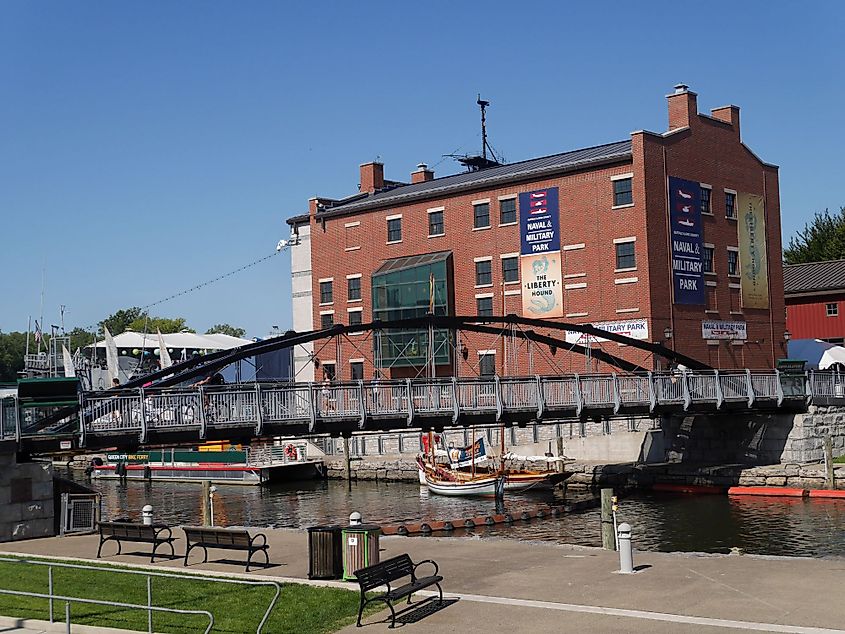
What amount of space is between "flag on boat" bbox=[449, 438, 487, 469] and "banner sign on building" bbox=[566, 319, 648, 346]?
7.63 m

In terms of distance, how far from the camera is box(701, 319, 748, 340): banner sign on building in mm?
58656

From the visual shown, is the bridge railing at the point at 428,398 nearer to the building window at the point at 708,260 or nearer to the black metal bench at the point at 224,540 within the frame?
the black metal bench at the point at 224,540

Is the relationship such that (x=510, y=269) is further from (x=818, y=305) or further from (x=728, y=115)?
(x=818, y=305)

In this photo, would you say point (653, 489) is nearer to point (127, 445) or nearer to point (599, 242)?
point (599, 242)

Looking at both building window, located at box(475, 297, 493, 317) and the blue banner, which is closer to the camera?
the blue banner

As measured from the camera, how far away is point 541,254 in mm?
59000

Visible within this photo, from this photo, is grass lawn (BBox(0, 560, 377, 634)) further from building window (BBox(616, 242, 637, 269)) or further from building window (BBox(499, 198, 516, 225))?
building window (BBox(499, 198, 516, 225))

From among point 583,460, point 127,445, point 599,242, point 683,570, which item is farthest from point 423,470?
point 683,570

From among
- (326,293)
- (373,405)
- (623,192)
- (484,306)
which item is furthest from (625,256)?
(373,405)

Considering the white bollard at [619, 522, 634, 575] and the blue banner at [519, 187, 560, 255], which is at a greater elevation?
the blue banner at [519, 187, 560, 255]

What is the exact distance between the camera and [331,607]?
1698 centimetres

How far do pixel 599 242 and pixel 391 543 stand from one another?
34.1 metres

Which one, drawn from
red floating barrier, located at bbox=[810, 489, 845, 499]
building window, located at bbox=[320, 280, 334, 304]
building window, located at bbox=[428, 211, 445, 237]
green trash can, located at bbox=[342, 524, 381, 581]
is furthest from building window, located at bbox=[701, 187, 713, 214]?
green trash can, located at bbox=[342, 524, 381, 581]

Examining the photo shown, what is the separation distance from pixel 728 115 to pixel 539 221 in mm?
14138
